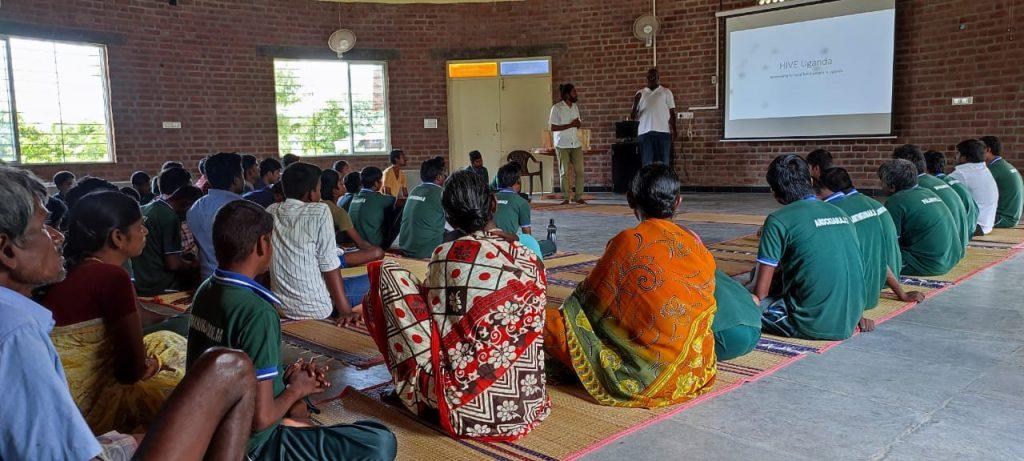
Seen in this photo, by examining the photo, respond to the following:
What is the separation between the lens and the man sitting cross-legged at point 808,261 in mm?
3059

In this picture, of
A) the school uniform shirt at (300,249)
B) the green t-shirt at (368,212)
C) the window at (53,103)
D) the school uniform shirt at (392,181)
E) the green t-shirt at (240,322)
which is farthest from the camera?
the window at (53,103)

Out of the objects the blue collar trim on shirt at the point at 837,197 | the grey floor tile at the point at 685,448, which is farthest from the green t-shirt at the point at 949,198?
the grey floor tile at the point at 685,448

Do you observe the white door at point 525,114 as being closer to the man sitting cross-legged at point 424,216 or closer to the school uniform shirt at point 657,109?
the school uniform shirt at point 657,109

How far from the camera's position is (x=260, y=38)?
10617 millimetres

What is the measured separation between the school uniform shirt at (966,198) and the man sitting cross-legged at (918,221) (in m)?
0.79

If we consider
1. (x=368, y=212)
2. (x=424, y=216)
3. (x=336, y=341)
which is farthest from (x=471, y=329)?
(x=368, y=212)

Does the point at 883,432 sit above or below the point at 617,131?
below

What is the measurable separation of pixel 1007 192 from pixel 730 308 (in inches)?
193

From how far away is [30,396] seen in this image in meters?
1.11

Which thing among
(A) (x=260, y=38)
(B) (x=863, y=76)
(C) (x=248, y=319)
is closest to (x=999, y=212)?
(B) (x=863, y=76)

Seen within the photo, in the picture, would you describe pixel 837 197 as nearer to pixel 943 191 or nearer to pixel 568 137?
pixel 943 191

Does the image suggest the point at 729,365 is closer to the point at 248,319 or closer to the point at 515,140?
the point at 248,319

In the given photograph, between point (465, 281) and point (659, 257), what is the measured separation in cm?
67

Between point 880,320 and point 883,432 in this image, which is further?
point 880,320
